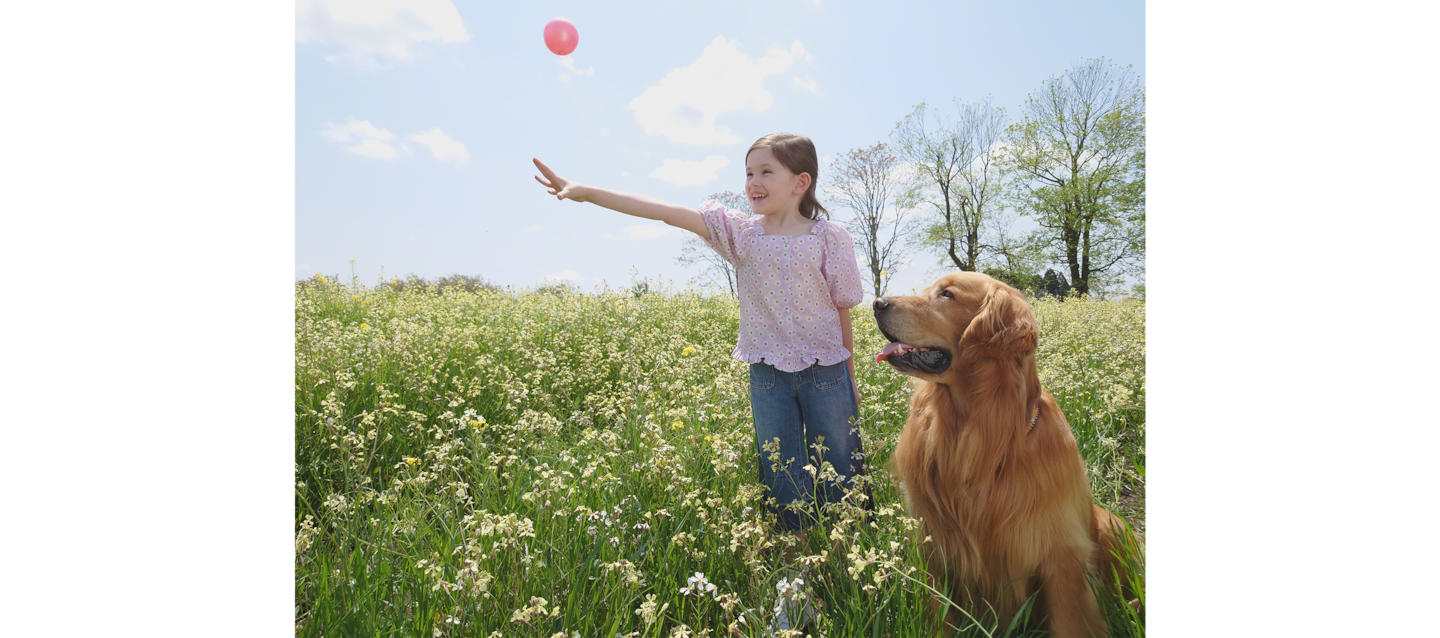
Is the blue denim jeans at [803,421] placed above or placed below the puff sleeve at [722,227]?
below

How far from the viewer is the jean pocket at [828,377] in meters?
2.56

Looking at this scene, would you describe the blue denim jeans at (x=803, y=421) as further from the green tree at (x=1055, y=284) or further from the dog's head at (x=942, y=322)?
the green tree at (x=1055, y=284)

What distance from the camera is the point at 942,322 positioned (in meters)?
2.04

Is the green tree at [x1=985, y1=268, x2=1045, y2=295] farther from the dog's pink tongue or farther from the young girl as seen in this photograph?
the dog's pink tongue

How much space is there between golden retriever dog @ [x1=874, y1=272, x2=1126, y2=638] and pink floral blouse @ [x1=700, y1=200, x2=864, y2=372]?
52cm

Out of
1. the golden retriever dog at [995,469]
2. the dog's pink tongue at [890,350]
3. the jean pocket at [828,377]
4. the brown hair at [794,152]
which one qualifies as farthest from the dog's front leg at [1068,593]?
the brown hair at [794,152]

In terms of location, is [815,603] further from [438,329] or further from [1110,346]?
[438,329]

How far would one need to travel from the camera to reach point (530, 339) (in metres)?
4.71

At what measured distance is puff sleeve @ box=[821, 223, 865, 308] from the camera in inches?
102

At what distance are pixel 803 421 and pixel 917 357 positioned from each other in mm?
777

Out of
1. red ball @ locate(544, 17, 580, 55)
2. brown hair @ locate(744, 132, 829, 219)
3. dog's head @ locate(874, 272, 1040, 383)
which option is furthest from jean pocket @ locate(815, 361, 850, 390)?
red ball @ locate(544, 17, 580, 55)

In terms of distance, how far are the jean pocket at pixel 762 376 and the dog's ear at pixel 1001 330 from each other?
886 millimetres
